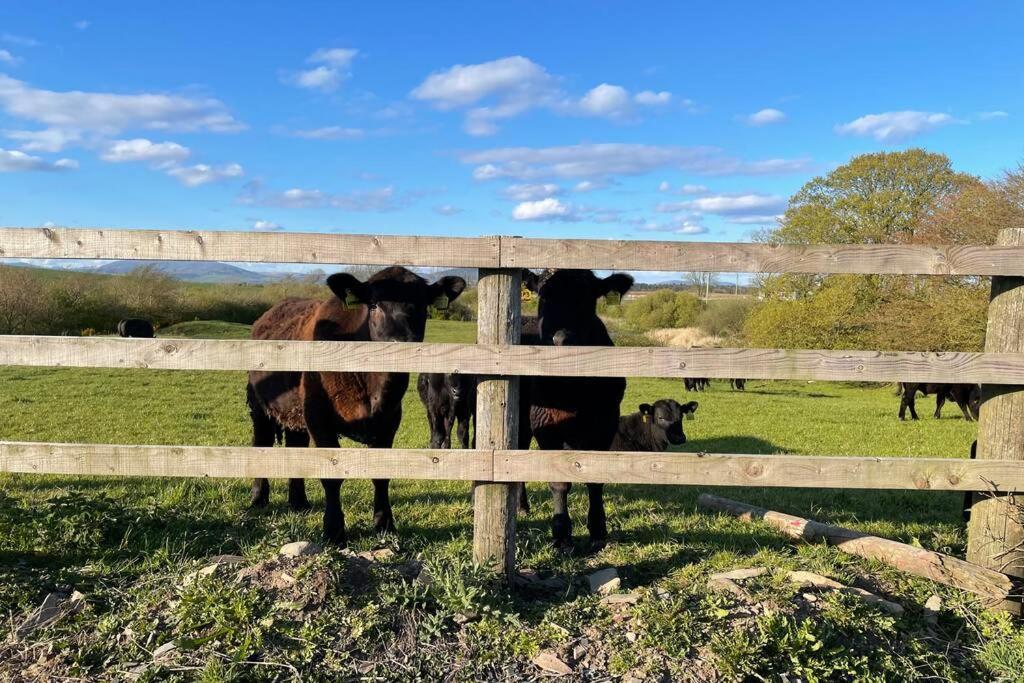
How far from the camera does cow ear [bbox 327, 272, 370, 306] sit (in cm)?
529

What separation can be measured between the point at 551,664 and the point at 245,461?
207 centimetres

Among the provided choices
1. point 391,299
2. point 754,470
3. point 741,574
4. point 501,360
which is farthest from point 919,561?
point 391,299

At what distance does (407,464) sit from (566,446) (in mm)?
2439

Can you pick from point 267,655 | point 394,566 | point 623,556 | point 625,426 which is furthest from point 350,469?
point 625,426

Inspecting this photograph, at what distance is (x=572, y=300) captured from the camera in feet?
19.7

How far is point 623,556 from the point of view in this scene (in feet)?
16.1

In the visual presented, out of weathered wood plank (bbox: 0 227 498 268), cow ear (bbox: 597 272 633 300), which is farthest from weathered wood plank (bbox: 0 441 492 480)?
cow ear (bbox: 597 272 633 300)

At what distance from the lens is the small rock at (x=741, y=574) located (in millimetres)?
4125

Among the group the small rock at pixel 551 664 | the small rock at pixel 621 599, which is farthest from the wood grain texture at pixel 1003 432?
the small rock at pixel 551 664

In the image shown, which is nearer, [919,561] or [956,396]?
[919,561]

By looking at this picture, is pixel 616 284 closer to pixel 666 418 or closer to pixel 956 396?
pixel 666 418

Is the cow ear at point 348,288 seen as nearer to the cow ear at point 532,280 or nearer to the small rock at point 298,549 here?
the cow ear at point 532,280

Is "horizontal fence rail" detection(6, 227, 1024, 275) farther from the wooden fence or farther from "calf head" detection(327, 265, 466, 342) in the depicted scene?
"calf head" detection(327, 265, 466, 342)

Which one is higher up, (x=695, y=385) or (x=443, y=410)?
(x=443, y=410)
